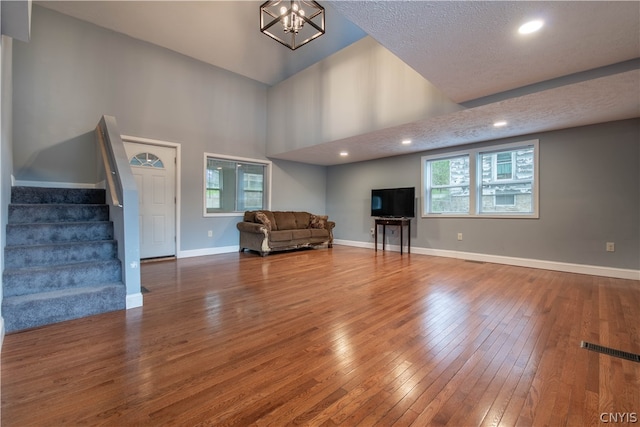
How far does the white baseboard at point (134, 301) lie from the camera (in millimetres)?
2621

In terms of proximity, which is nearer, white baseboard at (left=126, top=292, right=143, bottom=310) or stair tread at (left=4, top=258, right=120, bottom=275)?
stair tread at (left=4, top=258, right=120, bottom=275)

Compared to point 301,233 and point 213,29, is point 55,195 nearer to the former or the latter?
point 213,29

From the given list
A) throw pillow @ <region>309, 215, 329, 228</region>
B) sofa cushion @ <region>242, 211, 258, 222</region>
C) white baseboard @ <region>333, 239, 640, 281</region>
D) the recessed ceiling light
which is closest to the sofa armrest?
sofa cushion @ <region>242, 211, 258, 222</region>

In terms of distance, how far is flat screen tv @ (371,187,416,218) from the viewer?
229 inches

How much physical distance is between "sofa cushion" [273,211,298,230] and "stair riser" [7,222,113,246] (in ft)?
10.9

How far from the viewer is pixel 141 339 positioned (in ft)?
6.62

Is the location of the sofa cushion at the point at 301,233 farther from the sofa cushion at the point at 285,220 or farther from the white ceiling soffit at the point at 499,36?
the white ceiling soffit at the point at 499,36

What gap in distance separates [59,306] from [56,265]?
1.61 ft

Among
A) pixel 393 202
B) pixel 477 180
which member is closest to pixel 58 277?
pixel 393 202

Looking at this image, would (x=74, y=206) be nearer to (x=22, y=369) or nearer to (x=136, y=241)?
(x=136, y=241)

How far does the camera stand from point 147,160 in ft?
16.1

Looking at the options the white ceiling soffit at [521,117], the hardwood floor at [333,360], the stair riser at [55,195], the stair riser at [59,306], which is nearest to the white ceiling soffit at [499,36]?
the white ceiling soffit at [521,117]

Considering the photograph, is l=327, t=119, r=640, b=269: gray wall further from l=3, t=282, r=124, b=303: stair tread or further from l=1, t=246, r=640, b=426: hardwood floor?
l=3, t=282, r=124, b=303: stair tread

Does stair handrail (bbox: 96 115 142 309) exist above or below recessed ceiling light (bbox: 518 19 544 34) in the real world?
below
